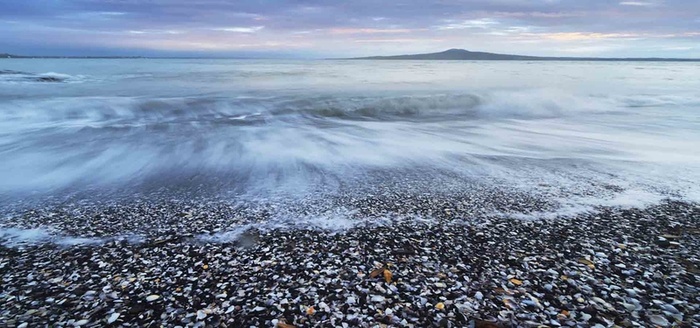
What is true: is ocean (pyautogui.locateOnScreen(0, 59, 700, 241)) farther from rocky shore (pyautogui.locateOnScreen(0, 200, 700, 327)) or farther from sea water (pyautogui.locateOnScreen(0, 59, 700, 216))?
rocky shore (pyautogui.locateOnScreen(0, 200, 700, 327))

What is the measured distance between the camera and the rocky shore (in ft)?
11.8

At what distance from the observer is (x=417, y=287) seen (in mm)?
4012

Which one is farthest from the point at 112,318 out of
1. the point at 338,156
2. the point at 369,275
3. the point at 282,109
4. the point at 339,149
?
the point at 282,109

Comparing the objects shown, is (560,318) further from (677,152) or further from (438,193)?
(677,152)

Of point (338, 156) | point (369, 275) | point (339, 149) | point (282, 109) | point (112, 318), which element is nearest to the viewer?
point (112, 318)

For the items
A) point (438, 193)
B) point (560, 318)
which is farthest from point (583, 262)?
point (438, 193)

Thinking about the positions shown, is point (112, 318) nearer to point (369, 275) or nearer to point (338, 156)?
point (369, 275)

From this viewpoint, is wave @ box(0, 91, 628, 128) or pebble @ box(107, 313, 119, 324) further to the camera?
wave @ box(0, 91, 628, 128)

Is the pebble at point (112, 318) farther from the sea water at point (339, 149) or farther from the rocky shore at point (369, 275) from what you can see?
the sea water at point (339, 149)

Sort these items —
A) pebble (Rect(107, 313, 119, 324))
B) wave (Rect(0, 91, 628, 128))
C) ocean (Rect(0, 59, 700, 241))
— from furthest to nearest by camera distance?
1. wave (Rect(0, 91, 628, 128))
2. ocean (Rect(0, 59, 700, 241))
3. pebble (Rect(107, 313, 119, 324))

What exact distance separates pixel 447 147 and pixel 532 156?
2284 mm

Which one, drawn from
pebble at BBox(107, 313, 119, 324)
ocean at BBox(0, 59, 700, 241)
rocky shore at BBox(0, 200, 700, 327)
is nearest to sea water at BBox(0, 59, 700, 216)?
ocean at BBox(0, 59, 700, 241)

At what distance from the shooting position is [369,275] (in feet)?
13.9

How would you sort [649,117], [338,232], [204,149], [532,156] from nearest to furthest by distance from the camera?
1. [338,232]
2. [532,156]
3. [204,149]
4. [649,117]
